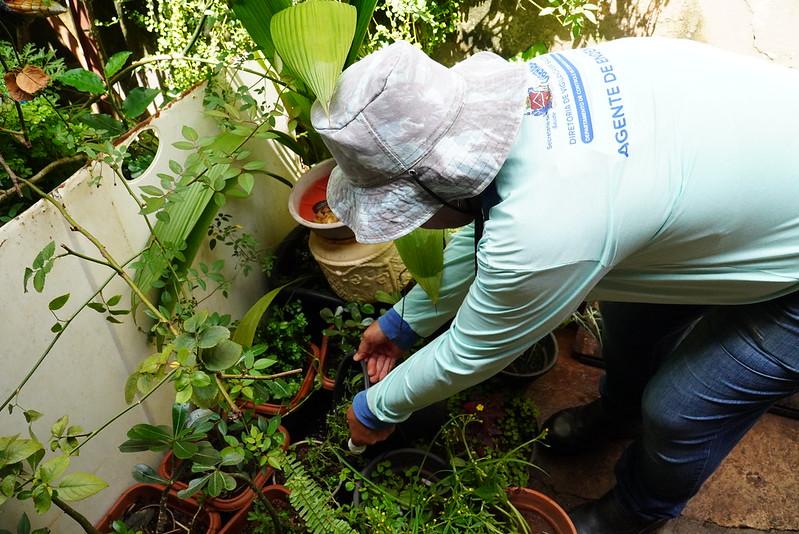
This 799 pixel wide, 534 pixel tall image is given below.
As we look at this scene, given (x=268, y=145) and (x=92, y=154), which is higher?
(x=92, y=154)

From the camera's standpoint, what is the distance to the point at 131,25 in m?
1.72

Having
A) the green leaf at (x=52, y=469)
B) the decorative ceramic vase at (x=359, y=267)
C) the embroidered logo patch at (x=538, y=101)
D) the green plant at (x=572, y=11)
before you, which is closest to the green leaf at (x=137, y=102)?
the decorative ceramic vase at (x=359, y=267)

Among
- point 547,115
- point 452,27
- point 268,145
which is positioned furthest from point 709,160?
point 452,27

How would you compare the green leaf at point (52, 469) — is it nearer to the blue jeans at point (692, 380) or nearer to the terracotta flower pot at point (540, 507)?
the terracotta flower pot at point (540, 507)

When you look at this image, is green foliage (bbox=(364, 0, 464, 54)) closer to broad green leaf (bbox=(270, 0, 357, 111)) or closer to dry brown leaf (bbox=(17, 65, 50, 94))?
broad green leaf (bbox=(270, 0, 357, 111))

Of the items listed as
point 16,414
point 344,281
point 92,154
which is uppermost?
point 92,154

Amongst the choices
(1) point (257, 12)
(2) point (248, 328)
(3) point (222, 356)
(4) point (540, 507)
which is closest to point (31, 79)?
(1) point (257, 12)

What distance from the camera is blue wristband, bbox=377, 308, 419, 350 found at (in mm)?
1163

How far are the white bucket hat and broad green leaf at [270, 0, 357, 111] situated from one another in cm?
18

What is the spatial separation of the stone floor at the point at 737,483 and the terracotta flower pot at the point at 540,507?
27 centimetres

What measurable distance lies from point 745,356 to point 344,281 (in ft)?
2.88

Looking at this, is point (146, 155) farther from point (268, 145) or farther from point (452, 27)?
→ point (452, 27)

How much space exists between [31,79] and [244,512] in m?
0.89

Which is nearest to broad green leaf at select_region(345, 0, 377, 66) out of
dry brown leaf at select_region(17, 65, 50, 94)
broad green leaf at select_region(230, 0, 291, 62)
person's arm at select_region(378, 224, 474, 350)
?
broad green leaf at select_region(230, 0, 291, 62)
